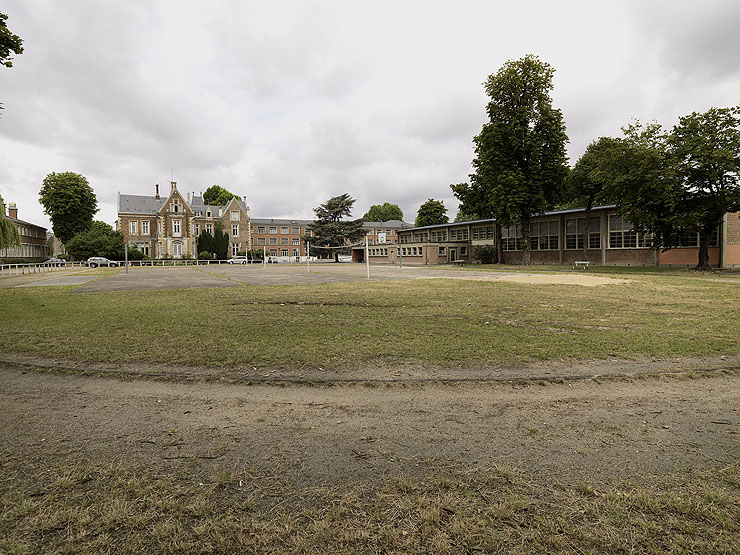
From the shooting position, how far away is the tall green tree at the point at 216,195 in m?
103

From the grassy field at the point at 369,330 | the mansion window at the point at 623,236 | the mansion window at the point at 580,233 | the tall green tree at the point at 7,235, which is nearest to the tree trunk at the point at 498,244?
the mansion window at the point at 580,233

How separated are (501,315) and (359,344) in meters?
4.90

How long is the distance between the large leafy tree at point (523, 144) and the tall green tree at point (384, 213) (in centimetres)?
9525

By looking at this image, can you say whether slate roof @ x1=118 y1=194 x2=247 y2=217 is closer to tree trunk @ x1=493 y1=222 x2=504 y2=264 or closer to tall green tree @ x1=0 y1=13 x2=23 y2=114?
tree trunk @ x1=493 y1=222 x2=504 y2=264

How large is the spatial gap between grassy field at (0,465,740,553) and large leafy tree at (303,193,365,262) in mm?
73461

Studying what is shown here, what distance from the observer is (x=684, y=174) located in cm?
2820

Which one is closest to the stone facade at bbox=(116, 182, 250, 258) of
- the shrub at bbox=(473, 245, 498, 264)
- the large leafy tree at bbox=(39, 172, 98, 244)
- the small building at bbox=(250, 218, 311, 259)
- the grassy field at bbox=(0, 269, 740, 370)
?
the large leafy tree at bbox=(39, 172, 98, 244)

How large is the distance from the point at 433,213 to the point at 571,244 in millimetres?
53774

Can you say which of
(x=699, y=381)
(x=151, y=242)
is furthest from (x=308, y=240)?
(x=699, y=381)

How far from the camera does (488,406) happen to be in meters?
4.28

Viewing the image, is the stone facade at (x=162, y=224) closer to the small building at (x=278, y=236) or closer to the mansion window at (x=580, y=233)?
the small building at (x=278, y=236)

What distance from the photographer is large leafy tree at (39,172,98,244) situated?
230 ft

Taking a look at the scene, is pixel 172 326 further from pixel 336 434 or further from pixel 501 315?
pixel 501 315

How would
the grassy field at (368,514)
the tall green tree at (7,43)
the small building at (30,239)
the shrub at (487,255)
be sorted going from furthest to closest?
the small building at (30,239)
the shrub at (487,255)
the tall green tree at (7,43)
the grassy field at (368,514)
